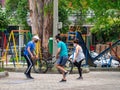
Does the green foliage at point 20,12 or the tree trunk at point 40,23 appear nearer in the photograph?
→ the tree trunk at point 40,23

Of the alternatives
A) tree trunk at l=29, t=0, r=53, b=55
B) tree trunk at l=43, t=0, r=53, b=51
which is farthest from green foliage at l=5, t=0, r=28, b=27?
tree trunk at l=43, t=0, r=53, b=51

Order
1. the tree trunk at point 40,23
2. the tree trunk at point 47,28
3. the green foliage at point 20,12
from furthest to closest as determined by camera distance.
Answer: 1. the green foliage at point 20,12
2. the tree trunk at point 40,23
3. the tree trunk at point 47,28

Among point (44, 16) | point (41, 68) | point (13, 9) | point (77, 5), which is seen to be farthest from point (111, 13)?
point (13, 9)

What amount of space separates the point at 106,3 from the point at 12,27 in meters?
31.5

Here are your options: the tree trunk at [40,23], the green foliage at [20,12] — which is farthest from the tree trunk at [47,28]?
the green foliage at [20,12]

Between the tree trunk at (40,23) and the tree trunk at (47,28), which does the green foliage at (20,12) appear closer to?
the tree trunk at (40,23)

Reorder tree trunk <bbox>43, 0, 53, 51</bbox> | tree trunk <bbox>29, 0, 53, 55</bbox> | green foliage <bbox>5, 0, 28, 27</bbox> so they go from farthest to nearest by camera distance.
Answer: green foliage <bbox>5, 0, 28, 27</bbox>, tree trunk <bbox>29, 0, 53, 55</bbox>, tree trunk <bbox>43, 0, 53, 51</bbox>

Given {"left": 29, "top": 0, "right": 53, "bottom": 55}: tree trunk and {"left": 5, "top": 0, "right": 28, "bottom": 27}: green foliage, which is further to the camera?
{"left": 5, "top": 0, "right": 28, "bottom": 27}: green foliage

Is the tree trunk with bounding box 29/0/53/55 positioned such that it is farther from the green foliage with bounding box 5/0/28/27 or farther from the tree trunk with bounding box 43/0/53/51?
the green foliage with bounding box 5/0/28/27

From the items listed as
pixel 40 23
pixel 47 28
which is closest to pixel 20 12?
pixel 40 23

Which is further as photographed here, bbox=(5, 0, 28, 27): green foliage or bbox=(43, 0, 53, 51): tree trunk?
bbox=(5, 0, 28, 27): green foliage

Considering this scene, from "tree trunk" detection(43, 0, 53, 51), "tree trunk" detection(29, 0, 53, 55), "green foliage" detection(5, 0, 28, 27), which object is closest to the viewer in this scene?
"tree trunk" detection(43, 0, 53, 51)

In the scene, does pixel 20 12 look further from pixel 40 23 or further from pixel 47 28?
pixel 47 28

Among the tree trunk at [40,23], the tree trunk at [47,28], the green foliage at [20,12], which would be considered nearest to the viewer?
the tree trunk at [47,28]
